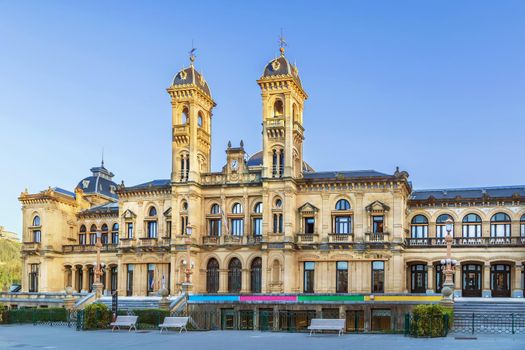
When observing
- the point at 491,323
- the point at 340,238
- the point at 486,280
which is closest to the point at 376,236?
the point at 340,238

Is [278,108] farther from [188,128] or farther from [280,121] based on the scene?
[188,128]

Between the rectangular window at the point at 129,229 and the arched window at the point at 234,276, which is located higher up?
the rectangular window at the point at 129,229

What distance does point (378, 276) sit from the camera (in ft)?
208

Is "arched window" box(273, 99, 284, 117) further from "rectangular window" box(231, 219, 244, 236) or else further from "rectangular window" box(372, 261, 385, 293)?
"rectangular window" box(372, 261, 385, 293)

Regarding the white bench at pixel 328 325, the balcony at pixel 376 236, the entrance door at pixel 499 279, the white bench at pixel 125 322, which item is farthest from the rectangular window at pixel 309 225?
the white bench at pixel 328 325

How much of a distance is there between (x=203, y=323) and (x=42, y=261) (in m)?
32.3

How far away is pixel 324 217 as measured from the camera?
65062 millimetres

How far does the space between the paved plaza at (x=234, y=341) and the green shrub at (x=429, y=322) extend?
2.37 feet

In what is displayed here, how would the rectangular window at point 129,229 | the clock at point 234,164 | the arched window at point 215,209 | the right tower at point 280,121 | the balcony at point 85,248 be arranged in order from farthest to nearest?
1. the balcony at point 85,248
2. the rectangular window at point 129,229
3. the arched window at point 215,209
4. the clock at point 234,164
5. the right tower at point 280,121

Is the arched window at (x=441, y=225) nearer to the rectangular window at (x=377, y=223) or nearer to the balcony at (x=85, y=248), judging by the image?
the rectangular window at (x=377, y=223)

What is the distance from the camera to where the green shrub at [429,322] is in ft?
121

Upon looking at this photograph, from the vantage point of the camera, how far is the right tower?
6544cm

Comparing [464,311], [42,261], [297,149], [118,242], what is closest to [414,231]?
[297,149]

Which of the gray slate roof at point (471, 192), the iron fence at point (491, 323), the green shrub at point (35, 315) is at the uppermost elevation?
the gray slate roof at point (471, 192)
